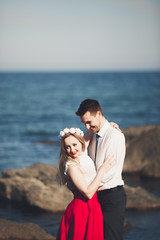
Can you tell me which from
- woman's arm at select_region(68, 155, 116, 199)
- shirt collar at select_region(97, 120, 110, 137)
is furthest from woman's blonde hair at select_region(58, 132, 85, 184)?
shirt collar at select_region(97, 120, 110, 137)

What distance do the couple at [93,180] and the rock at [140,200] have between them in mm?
3850

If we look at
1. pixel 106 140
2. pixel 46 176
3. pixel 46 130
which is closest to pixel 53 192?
pixel 46 176

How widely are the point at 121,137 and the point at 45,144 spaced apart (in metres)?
14.4

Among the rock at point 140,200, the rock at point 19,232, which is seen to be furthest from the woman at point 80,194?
the rock at point 140,200

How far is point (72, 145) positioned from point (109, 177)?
573 millimetres

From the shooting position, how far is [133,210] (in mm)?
7789

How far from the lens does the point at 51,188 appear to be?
8.04 meters

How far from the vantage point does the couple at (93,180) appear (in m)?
3.84

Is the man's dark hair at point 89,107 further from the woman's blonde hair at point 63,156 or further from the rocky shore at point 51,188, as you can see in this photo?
the rocky shore at point 51,188

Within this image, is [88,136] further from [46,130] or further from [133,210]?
[46,130]

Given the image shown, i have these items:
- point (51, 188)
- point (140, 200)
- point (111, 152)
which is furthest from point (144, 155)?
point (111, 152)

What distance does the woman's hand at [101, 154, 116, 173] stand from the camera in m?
3.84

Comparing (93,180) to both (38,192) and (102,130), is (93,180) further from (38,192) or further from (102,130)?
(38,192)

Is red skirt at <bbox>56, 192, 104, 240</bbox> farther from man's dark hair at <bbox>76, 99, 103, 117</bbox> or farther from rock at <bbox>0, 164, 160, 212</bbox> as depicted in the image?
rock at <bbox>0, 164, 160, 212</bbox>
